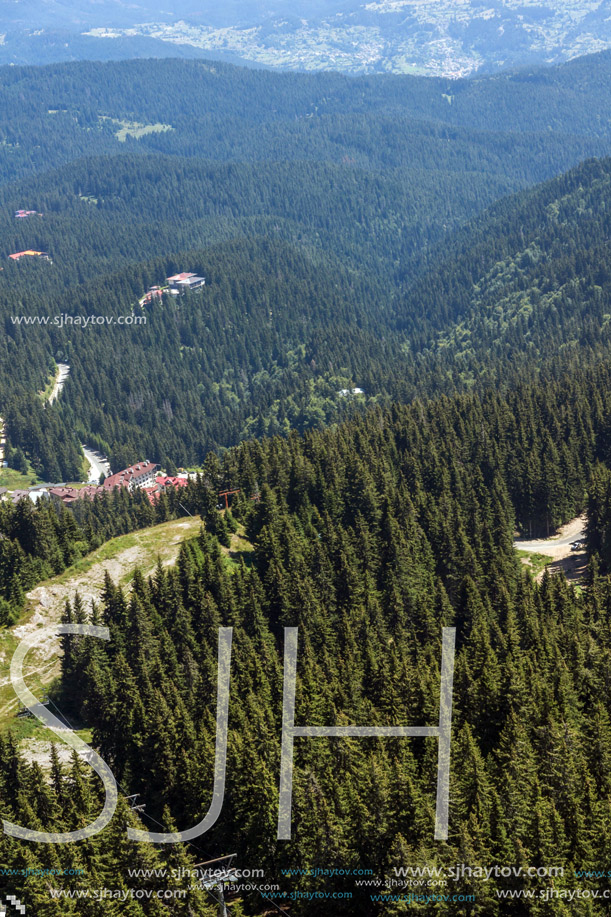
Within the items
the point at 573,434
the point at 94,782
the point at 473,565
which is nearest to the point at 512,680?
the point at 94,782

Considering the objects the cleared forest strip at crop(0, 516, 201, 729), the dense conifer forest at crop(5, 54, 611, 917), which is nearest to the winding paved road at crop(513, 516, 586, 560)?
the dense conifer forest at crop(5, 54, 611, 917)

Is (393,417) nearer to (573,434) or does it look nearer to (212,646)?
(573,434)

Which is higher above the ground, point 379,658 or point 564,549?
point 379,658

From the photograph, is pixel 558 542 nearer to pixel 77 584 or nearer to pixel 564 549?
pixel 564 549

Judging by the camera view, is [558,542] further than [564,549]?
Yes

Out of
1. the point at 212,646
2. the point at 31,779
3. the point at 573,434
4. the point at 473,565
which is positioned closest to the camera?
the point at 31,779

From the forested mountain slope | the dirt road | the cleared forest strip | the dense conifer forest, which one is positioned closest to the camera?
the dense conifer forest
